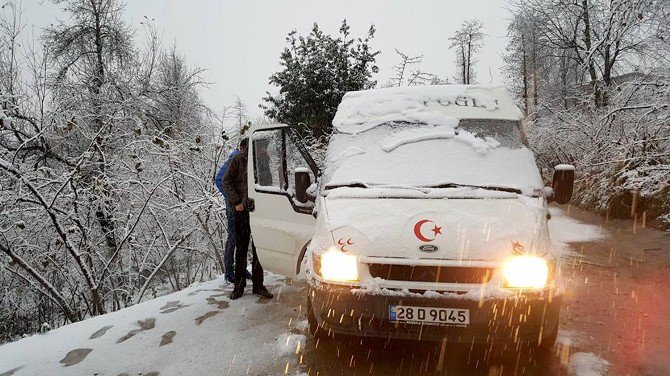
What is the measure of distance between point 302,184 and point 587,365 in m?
2.80

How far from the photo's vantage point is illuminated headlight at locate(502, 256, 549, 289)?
3.00 meters

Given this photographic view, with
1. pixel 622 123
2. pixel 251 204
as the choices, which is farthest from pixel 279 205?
pixel 622 123

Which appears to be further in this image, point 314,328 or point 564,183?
point 564,183

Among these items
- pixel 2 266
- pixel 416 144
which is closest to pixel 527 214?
pixel 416 144

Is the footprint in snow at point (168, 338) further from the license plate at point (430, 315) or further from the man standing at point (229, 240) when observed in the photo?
the license plate at point (430, 315)

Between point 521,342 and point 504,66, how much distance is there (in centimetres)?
5042

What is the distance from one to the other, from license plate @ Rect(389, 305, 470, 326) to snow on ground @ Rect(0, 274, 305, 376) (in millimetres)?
1000

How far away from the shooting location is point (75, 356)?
3957 mm

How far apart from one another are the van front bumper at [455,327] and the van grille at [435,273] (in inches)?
5.2

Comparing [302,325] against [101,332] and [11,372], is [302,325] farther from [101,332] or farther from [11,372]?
[11,372]

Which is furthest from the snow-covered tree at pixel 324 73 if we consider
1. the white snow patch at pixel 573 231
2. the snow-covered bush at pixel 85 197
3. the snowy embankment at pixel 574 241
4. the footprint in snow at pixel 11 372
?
the footprint in snow at pixel 11 372

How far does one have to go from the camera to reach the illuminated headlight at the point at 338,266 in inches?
124

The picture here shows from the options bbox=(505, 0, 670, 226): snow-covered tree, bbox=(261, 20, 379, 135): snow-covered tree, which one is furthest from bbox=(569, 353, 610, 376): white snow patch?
A: bbox=(261, 20, 379, 135): snow-covered tree

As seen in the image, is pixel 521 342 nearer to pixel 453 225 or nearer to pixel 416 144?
pixel 453 225
